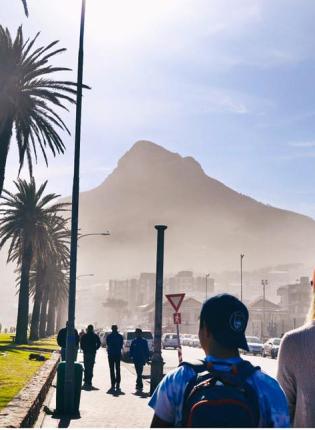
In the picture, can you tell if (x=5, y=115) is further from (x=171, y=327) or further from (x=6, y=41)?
(x=171, y=327)

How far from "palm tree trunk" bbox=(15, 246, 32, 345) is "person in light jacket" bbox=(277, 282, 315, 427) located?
144 feet

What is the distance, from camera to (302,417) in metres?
3.98

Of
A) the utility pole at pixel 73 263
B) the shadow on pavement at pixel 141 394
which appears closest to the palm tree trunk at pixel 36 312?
the shadow on pavement at pixel 141 394

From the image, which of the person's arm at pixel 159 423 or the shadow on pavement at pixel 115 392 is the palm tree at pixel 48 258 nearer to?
the shadow on pavement at pixel 115 392

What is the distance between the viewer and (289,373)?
409 cm

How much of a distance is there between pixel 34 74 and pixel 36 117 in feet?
6.66

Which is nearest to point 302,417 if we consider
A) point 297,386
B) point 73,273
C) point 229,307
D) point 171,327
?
point 297,386

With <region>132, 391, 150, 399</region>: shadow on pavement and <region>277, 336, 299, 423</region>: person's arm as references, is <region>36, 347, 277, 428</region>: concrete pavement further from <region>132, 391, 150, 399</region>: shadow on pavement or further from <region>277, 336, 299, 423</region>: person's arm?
<region>277, 336, 299, 423</region>: person's arm

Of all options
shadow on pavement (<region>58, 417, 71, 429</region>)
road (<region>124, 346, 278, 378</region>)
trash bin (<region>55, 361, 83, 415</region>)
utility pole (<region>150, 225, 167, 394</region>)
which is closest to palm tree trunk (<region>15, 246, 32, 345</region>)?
road (<region>124, 346, 278, 378</region>)

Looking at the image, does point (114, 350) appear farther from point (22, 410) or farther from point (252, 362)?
point (252, 362)

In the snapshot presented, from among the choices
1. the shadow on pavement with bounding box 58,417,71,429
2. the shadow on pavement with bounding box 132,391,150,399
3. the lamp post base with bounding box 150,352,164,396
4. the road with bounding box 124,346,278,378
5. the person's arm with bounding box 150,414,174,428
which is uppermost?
the person's arm with bounding box 150,414,174,428

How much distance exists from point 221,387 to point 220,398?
0.07 meters

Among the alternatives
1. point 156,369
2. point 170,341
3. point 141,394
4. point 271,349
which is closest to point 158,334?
point 156,369

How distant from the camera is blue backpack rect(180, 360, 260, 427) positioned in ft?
9.57
